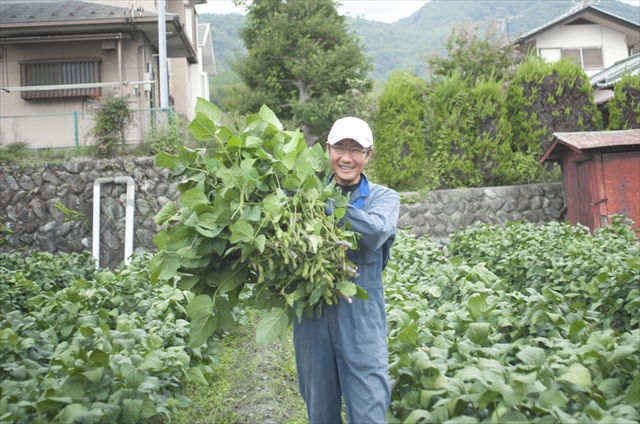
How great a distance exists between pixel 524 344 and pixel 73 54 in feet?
49.7

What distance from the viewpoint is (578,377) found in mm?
2838

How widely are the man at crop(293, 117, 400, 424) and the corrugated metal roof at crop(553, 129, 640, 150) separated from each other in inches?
336

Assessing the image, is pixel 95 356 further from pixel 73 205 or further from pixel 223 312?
pixel 73 205

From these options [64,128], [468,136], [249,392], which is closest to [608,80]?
[468,136]

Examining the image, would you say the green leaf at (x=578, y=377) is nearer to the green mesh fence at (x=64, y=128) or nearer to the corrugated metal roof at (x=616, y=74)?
the green mesh fence at (x=64, y=128)

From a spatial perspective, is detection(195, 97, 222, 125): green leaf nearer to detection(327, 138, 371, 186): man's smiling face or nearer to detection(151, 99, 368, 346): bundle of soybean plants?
detection(151, 99, 368, 346): bundle of soybean plants

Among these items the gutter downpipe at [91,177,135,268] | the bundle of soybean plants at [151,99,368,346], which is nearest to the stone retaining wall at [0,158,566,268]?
the gutter downpipe at [91,177,135,268]

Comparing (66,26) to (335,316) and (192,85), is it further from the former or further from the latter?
(335,316)

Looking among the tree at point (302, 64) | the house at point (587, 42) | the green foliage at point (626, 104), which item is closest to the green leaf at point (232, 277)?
the green foliage at point (626, 104)

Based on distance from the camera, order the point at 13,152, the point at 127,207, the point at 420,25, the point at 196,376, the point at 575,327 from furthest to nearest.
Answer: the point at 420,25
the point at 13,152
the point at 127,207
the point at 196,376
the point at 575,327

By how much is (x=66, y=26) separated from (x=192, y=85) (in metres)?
11.8

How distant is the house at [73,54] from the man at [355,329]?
1261 cm

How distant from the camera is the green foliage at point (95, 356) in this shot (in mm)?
3350

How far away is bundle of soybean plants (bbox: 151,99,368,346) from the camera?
285 centimetres
